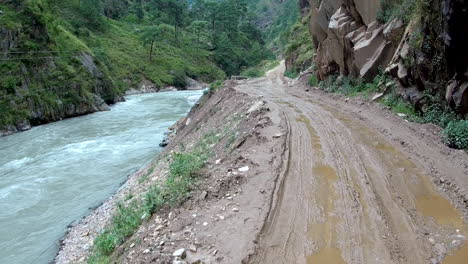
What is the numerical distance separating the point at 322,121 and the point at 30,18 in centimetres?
3008

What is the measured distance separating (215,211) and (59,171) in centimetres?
1322

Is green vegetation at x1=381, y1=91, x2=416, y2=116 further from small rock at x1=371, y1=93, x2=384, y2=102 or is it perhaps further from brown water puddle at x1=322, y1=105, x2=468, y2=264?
brown water puddle at x1=322, y1=105, x2=468, y2=264

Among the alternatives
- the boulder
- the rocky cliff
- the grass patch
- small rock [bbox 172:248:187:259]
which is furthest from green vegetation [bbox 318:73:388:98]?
the rocky cliff

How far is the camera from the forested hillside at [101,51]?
30.9 m

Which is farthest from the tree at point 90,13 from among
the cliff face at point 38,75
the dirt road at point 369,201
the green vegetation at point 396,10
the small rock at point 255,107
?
the dirt road at point 369,201

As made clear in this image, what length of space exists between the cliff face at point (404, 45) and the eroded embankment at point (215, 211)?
4.78 meters

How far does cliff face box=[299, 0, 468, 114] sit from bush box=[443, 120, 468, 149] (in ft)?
2.31

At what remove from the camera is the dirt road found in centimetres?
555

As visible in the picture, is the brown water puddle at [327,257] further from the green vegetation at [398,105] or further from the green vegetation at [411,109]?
the green vegetation at [398,105]

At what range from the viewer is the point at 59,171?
1781cm

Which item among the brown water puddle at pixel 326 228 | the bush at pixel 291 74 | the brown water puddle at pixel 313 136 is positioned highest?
the brown water puddle at pixel 313 136

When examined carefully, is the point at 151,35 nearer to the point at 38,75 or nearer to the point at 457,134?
the point at 38,75

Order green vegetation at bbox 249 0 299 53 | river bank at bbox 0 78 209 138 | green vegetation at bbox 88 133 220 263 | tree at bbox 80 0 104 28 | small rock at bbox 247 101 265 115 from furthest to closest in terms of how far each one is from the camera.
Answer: green vegetation at bbox 249 0 299 53 < tree at bbox 80 0 104 28 < river bank at bbox 0 78 209 138 < small rock at bbox 247 101 265 115 < green vegetation at bbox 88 133 220 263

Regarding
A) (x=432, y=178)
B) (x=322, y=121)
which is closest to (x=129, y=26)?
(x=322, y=121)
